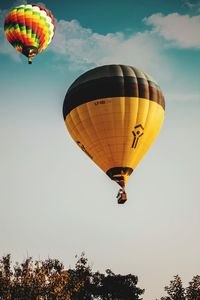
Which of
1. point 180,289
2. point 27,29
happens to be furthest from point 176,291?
point 27,29

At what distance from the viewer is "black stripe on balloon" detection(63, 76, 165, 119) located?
2836 centimetres

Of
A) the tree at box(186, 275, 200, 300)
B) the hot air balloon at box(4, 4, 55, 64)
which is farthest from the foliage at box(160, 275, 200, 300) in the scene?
the hot air balloon at box(4, 4, 55, 64)

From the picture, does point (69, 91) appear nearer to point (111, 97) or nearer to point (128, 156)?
point (111, 97)

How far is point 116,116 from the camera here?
28156 millimetres

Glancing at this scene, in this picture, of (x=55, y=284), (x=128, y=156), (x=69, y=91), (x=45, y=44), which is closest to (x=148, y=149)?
(x=128, y=156)

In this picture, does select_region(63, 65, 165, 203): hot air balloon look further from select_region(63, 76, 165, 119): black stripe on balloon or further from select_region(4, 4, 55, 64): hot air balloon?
select_region(4, 4, 55, 64): hot air balloon

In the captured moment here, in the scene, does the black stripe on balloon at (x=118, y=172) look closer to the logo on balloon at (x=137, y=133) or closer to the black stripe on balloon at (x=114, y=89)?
the logo on balloon at (x=137, y=133)

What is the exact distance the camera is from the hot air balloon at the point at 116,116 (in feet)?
92.5

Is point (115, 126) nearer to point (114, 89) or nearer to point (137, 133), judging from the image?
point (137, 133)

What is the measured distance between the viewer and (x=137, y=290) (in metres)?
68.4

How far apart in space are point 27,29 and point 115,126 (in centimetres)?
2125

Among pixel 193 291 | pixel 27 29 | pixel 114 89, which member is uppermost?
pixel 27 29

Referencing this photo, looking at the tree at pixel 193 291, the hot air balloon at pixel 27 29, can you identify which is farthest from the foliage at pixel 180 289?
the hot air balloon at pixel 27 29

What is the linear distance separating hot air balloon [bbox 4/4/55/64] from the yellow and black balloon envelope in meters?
17.1
